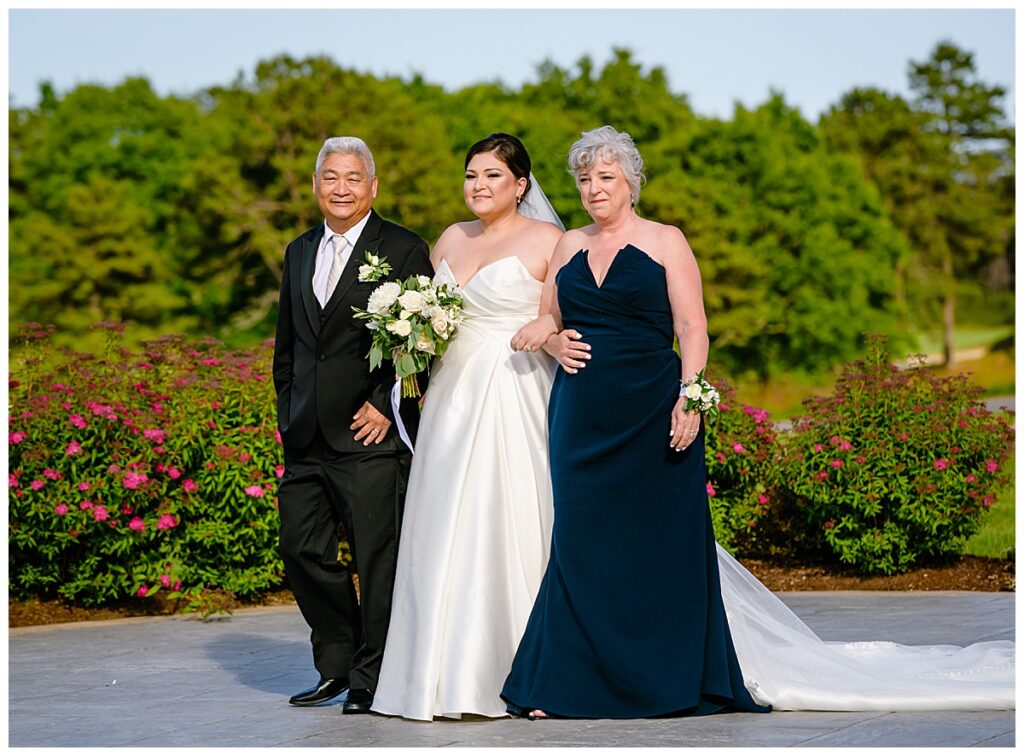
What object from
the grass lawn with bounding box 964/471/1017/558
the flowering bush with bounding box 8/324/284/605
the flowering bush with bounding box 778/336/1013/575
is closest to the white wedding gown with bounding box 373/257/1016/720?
the flowering bush with bounding box 778/336/1013/575

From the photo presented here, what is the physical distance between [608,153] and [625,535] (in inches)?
64.2

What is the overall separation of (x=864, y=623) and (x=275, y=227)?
3613 cm

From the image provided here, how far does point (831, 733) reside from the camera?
217 inches

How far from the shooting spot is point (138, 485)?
9609mm

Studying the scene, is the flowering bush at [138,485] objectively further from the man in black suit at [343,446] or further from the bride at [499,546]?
the bride at [499,546]

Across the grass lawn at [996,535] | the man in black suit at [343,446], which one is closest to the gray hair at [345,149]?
the man in black suit at [343,446]

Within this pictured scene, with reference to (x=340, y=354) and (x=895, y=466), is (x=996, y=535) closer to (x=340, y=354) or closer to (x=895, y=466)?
(x=895, y=466)

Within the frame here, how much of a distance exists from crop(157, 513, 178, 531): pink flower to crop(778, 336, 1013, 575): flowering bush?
424 cm

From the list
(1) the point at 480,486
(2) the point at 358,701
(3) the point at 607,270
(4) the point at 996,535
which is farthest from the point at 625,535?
(4) the point at 996,535

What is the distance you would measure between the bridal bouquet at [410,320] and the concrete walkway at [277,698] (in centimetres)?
154

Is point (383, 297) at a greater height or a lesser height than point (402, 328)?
greater

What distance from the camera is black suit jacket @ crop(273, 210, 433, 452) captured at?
6426 mm

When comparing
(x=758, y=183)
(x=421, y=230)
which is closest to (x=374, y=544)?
(x=421, y=230)

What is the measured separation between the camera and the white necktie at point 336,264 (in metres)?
6.55
